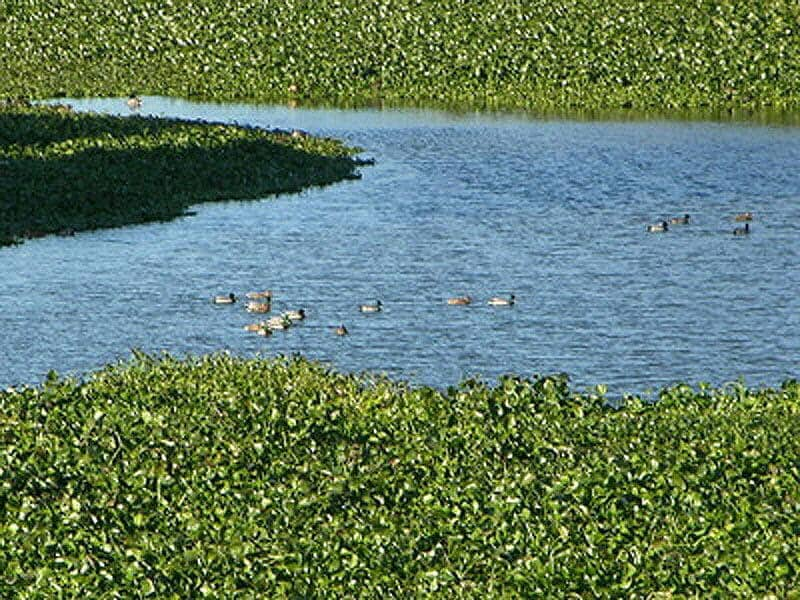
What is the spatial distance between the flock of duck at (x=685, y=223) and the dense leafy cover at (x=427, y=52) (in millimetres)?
Result: 27746

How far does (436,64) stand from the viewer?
267 feet

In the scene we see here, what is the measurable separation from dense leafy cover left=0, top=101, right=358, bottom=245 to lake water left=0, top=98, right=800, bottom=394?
124 cm

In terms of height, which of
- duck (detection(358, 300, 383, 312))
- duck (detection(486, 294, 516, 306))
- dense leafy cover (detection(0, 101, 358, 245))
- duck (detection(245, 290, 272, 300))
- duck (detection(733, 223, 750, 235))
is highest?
dense leafy cover (detection(0, 101, 358, 245))

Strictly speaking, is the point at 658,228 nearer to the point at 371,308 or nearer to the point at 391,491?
the point at 371,308

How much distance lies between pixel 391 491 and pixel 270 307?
15.4 metres

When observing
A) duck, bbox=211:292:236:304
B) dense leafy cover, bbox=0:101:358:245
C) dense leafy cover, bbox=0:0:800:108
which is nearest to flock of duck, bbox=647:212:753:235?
dense leafy cover, bbox=0:101:358:245

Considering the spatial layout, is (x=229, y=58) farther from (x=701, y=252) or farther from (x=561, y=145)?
(x=701, y=252)

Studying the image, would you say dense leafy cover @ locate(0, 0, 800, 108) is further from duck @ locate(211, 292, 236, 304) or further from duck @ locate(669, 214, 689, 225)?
duck @ locate(211, 292, 236, 304)

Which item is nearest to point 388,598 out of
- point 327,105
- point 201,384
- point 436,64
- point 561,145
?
point 201,384

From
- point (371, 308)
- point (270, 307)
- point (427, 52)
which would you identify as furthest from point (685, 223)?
point (427, 52)

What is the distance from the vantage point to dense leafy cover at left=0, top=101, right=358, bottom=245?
1816 inches

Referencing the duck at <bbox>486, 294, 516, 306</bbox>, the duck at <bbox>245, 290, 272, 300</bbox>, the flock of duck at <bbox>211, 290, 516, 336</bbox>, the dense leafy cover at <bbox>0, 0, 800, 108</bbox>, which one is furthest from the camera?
the dense leafy cover at <bbox>0, 0, 800, 108</bbox>

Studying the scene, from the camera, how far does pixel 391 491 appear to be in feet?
67.5

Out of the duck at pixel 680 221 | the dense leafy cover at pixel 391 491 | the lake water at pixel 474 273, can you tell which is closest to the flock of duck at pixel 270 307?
the lake water at pixel 474 273
